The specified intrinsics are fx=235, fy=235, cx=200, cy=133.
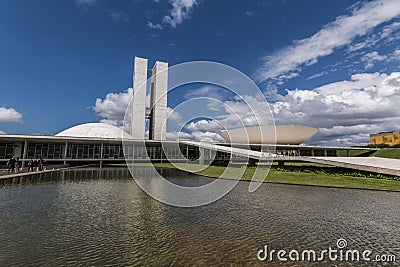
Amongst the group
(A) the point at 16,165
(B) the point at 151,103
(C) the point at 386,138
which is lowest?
(A) the point at 16,165

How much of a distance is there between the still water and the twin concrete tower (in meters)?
40.8

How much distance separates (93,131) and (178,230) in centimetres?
4369

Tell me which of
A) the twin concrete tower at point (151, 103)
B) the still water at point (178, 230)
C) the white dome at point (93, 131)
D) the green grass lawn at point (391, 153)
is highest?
the twin concrete tower at point (151, 103)

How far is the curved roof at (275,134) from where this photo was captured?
156 feet

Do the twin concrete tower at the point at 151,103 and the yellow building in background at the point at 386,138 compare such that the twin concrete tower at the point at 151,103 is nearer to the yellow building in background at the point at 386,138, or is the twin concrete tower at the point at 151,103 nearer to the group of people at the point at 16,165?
the group of people at the point at 16,165

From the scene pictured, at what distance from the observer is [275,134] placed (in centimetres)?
4591

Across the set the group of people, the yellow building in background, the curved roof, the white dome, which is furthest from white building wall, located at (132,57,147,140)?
the yellow building in background

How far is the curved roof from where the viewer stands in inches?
1873

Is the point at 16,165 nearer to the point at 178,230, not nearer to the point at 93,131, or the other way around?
the point at 178,230

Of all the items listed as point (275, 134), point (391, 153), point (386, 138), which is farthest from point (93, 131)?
point (386, 138)

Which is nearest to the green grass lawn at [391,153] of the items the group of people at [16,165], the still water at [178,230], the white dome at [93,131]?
the still water at [178,230]

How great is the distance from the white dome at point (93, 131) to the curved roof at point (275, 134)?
73.3 ft

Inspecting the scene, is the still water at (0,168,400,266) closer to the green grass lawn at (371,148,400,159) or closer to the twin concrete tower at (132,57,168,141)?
the green grass lawn at (371,148,400,159)

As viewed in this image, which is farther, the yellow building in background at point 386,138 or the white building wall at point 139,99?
the yellow building in background at point 386,138
